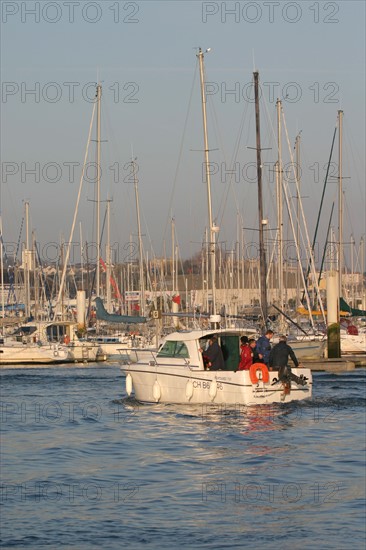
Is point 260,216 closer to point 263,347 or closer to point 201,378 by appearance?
point 263,347

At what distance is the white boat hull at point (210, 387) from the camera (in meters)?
30.2

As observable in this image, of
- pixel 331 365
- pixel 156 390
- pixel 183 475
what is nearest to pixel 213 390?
pixel 156 390

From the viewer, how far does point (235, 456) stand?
76.0ft

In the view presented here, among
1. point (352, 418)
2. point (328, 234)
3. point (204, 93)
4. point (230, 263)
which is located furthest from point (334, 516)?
point (230, 263)

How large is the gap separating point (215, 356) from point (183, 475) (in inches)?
396

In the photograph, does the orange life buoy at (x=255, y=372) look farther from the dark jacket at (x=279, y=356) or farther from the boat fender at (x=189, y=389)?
the boat fender at (x=189, y=389)

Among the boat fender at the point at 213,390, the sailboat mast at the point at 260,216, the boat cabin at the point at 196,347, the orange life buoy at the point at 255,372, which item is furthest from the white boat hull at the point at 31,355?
the orange life buoy at the point at 255,372

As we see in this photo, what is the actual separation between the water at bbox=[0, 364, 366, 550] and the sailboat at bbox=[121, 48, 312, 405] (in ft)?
1.26

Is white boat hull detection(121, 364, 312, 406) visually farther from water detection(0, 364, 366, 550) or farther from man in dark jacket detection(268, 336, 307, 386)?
water detection(0, 364, 366, 550)

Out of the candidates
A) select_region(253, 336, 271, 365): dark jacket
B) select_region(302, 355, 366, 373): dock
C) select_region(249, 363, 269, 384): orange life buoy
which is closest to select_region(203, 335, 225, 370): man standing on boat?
select_region(249, 363, 269, 384): orange life buoy

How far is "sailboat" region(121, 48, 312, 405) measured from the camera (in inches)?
1190

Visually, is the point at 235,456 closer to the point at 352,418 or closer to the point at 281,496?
the point at 281,496

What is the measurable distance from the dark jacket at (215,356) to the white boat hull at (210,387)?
0.48 m

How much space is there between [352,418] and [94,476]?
10.7 m
